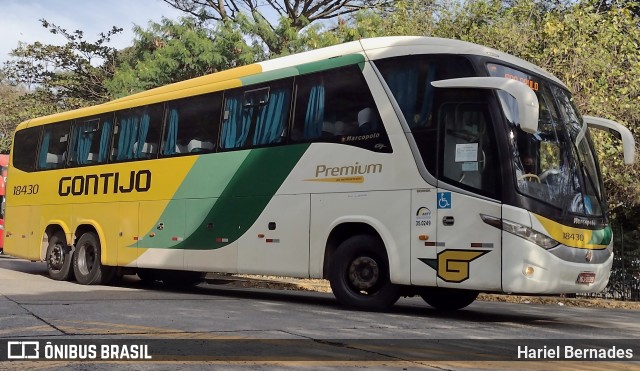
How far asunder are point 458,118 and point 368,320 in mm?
2756

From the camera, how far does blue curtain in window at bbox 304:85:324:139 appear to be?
1034cm

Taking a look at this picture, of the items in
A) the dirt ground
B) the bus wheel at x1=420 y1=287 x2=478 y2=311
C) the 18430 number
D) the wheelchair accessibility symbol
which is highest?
the 18430 number

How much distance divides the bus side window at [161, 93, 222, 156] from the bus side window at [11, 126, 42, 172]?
501 centimetres

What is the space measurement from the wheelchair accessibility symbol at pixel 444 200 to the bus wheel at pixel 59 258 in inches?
351

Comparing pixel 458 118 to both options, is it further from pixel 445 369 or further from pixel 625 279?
pixel 625 279

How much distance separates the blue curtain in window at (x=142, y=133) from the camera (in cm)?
1336

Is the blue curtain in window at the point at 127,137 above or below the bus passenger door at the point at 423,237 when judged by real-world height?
above

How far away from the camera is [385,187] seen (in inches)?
372

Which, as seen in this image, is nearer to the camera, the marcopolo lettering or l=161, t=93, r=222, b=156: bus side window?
l=161, t=93, r=222, b=156: bus side window

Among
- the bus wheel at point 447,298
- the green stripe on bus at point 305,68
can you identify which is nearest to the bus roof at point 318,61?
the green stripe on bus at point 305,68

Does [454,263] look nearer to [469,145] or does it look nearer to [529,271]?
[529,271]

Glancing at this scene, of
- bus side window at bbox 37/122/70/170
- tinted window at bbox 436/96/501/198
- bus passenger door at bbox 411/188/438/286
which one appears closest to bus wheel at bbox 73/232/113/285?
bus side window at bbox 37/122/70/170

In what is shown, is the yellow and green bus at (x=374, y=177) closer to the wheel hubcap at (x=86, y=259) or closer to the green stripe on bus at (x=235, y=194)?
the green stripe on bus at (x=235, y=194)

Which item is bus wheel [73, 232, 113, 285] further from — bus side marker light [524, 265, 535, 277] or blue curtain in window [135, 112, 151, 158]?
bus side marker light [524, 265, 535, 277]
